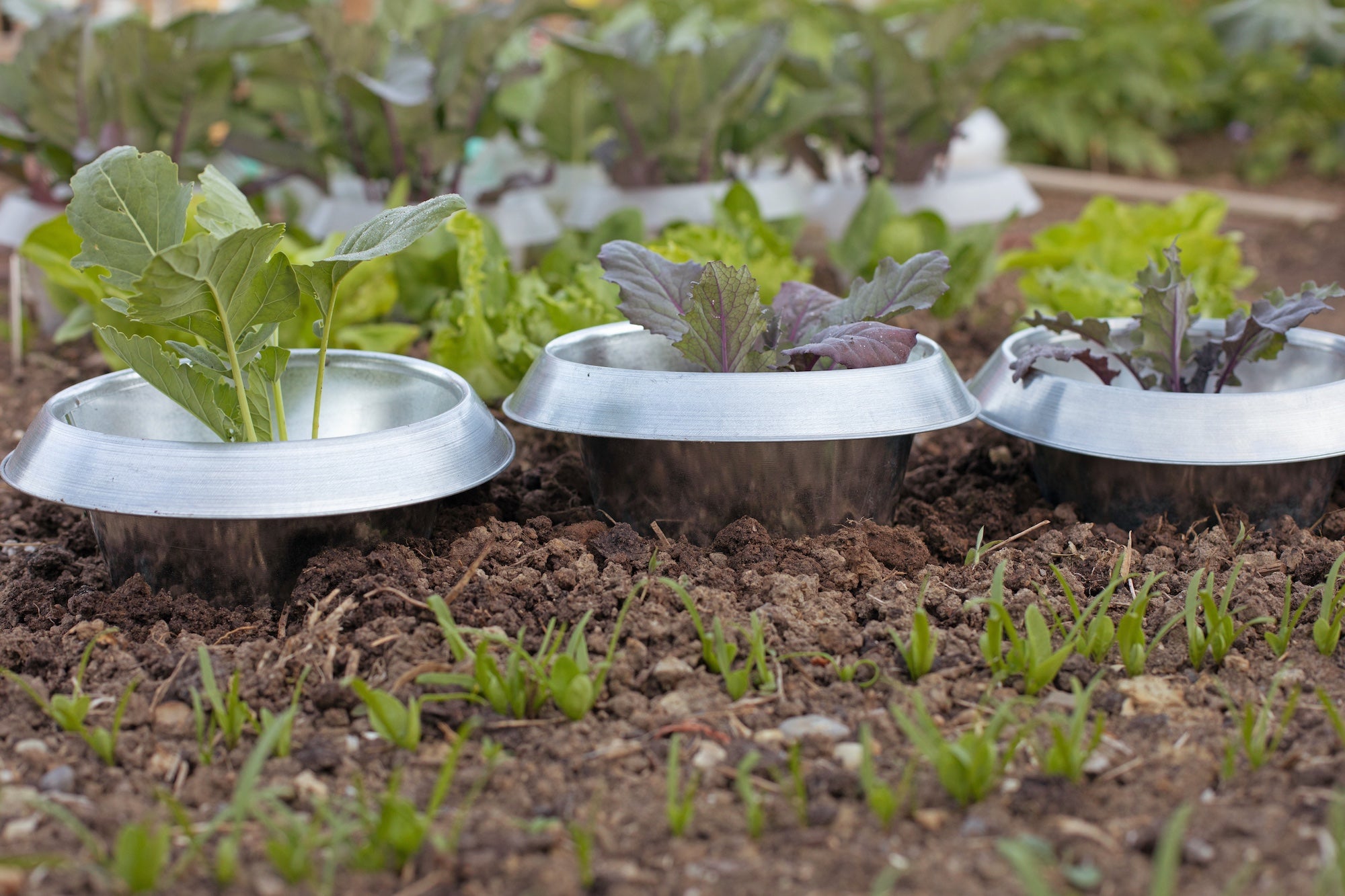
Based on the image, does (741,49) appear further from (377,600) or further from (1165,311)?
(377,600)

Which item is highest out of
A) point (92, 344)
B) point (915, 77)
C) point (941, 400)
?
point (915, 77)

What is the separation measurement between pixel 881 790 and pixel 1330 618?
793mm

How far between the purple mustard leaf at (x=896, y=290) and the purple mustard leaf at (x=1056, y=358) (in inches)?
7.1

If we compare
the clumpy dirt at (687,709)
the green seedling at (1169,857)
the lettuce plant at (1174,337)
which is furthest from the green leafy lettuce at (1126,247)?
the green seedling at (1169,857)

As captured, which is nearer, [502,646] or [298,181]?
[502,646]

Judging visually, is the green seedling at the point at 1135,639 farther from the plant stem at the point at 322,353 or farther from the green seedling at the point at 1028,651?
the plant stem at the point at 322,353

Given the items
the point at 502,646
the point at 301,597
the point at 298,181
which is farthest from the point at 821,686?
the point at 298,181

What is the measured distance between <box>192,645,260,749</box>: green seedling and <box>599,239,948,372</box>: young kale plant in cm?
87

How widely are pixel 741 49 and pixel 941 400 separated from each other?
198 centimetres

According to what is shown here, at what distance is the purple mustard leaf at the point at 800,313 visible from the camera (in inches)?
87.5

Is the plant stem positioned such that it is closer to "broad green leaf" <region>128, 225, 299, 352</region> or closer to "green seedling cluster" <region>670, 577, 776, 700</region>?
"broad green leaf" <region>128, 225, 299, 352</region>

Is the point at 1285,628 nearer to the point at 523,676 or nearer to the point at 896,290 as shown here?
the point at 896,290

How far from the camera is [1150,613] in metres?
1.80

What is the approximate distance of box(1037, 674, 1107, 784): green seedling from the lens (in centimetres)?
138
